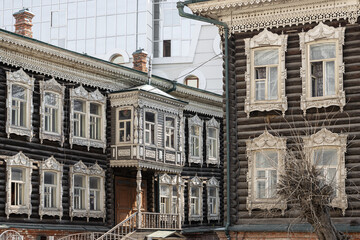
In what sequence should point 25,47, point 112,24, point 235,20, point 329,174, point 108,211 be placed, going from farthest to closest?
1. point 112,24
2. point 108,211
3. point 25,47
4. point 235,20
5. point 329,174

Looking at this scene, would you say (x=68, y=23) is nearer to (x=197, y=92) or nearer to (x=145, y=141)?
(x=197, y=92)

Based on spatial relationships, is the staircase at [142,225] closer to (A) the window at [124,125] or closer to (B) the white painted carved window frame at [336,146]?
(A) the window at [124,125]

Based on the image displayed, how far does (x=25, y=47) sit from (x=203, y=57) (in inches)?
1209

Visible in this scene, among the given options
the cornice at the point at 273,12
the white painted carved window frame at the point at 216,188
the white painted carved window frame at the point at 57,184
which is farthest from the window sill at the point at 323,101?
the white painted carved window frame at the point at 216,188

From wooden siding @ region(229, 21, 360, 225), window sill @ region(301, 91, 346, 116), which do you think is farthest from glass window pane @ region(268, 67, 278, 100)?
window sill @ region(301, 91, 346, 116)

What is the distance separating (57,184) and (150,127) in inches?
220

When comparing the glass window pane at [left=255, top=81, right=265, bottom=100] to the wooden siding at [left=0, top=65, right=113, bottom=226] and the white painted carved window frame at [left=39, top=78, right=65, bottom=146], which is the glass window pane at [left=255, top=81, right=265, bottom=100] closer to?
the white painted carved window frame at [left=39, top=78, right=65, bottom=146]

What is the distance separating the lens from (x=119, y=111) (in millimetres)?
37312

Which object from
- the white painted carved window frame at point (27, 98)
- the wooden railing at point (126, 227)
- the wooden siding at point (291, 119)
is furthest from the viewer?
the wooden railing at point (126, 227)

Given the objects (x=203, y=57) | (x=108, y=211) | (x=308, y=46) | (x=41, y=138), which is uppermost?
(x=203, y=57)

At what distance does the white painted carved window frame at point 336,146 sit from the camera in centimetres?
2588

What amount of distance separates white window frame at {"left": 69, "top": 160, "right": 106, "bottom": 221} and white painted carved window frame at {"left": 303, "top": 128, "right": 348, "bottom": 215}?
12139 millimetres

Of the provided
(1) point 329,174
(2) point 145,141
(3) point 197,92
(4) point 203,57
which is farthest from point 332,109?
(4) point 203,57

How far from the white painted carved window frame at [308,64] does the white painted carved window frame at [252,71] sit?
25.6 inches
